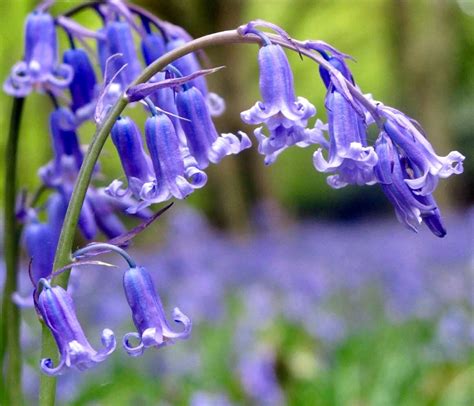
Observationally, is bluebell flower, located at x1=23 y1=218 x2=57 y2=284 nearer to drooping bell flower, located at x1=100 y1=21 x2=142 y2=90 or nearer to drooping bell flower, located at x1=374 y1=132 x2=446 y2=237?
drooping bell flower, located at x1=100 y1=21 x2=142 y2=90

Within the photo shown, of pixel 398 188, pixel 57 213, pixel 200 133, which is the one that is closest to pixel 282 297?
pixel 57 213

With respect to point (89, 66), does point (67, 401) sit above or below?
below

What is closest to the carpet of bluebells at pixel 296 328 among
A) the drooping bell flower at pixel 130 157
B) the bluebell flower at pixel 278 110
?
the drooping bell flower at pixel 130 157

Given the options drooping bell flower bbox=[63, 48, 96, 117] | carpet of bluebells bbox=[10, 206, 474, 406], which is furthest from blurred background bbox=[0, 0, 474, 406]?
drooping bell flower bbox=[63, 48, 96, 117]

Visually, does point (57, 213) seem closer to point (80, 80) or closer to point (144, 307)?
point (80, 80)

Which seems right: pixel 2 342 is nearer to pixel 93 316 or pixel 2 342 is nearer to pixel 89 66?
pixel 89 66

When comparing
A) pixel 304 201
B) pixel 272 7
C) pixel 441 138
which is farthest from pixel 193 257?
pixel 304 201
